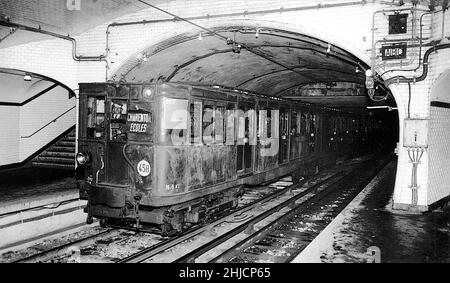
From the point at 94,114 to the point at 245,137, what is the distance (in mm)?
3645

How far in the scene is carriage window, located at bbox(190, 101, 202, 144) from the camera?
24.4 feet

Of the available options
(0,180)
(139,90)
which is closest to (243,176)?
(139,90)

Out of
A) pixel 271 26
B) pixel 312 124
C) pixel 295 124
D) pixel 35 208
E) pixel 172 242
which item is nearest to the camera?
pixel 172 242

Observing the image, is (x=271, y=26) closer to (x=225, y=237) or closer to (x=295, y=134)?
(x=295, y=134)

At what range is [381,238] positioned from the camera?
6.93m

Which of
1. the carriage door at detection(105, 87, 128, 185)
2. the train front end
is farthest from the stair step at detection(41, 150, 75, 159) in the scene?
the carriage door at detection(105, 87, 128, 185)

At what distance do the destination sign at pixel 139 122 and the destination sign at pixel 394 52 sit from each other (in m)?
5.71

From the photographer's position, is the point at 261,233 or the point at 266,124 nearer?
the point at 261,233

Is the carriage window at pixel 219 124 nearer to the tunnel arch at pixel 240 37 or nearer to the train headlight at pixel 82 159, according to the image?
the train headlight at pixel 82 159

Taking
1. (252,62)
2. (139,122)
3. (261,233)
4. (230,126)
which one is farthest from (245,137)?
(252,62)

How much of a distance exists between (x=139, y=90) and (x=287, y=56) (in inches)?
324

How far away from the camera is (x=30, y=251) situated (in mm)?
7117

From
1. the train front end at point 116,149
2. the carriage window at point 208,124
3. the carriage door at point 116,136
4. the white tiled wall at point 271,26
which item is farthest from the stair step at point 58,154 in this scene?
the carriage window at point 208,124
